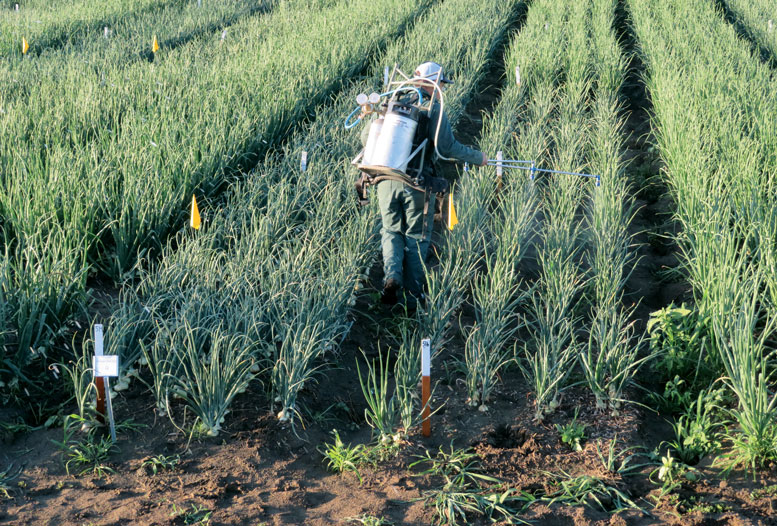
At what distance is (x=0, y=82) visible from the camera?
5738mm

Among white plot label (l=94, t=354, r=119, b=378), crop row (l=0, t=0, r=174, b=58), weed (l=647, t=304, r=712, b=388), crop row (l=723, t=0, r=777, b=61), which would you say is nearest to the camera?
white plot label (l=94, t=354, r=119, b=378)

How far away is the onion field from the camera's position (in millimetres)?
2135

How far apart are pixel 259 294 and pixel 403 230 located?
0.80 meters

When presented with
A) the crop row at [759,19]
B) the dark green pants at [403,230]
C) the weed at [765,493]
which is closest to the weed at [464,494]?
the weed at [765,493]

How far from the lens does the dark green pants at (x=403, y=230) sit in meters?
3.21

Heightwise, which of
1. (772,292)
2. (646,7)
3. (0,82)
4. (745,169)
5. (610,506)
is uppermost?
(646,7)

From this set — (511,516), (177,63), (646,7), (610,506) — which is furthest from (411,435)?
(646,7)

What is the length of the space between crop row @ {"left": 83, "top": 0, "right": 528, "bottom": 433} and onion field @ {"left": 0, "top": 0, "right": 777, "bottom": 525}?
2cm

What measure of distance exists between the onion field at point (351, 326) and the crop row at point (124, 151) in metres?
0.03

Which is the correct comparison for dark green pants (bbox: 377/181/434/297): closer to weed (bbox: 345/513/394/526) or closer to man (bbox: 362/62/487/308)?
man (bbox: 362/62/487/308)

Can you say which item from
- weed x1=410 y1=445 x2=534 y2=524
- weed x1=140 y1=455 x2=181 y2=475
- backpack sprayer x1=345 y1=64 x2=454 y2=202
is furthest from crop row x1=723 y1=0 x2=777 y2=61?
weed x1=140 y1=455 x2=181 y2=475

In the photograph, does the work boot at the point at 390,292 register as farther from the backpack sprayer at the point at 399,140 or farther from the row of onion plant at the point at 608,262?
the row of onion plant at the point at 608,262

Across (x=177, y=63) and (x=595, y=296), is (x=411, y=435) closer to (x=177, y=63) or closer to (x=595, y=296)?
(x=595, y=296)

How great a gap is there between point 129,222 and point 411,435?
1.84 meters
